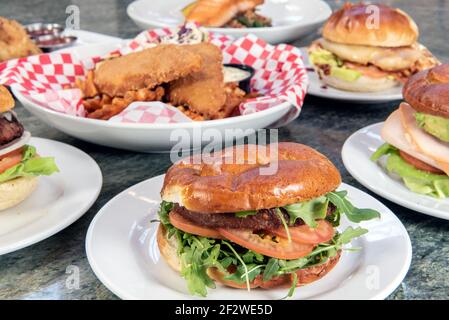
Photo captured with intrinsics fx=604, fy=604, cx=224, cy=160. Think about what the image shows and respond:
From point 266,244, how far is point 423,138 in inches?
32.1

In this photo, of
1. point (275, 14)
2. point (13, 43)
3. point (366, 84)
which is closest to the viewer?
Answer: point (366, 84)

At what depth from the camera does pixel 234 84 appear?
2531 mm

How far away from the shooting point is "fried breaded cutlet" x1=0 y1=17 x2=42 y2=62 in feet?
9.75

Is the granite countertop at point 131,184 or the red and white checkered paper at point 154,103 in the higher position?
the red and white checkered paper at point 154,103

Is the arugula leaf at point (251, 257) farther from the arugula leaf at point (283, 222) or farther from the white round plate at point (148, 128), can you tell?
the white round plate at point (148, 128)

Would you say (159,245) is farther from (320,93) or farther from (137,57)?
(320,93)

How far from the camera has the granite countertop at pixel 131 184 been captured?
57.0 inches

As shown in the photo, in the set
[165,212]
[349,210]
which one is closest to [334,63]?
[349,210]

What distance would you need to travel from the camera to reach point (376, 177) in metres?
1.92

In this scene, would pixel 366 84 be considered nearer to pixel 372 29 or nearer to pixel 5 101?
pixel 372 29

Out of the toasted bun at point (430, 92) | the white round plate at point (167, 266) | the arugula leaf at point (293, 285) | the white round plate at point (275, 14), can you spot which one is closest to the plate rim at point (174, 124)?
the white round plate at point (167, 266)

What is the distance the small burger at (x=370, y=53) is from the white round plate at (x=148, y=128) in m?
0.67

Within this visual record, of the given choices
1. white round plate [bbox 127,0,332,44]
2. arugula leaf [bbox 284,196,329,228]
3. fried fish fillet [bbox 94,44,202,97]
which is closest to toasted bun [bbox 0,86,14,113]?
fried fish fillet [bbox 94,44,202,97]
